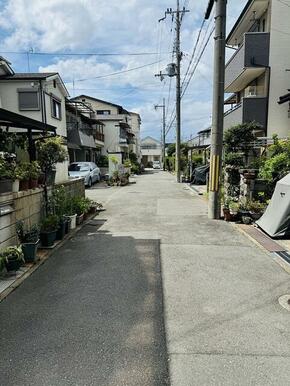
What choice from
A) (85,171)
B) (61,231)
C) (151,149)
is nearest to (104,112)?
(85,171)

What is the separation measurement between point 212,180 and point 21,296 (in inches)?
244

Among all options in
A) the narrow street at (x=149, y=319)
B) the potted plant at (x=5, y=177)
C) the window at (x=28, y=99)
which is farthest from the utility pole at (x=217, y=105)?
the window at (x=28, y=99)

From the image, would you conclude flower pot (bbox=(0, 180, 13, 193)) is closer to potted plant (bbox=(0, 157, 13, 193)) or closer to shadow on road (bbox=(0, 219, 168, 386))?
potted plant (bbox=(0, 157, 13, 193))

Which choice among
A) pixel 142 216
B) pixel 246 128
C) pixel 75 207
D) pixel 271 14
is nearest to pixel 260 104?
pixel 271 14

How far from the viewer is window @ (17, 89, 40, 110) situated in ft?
55.9

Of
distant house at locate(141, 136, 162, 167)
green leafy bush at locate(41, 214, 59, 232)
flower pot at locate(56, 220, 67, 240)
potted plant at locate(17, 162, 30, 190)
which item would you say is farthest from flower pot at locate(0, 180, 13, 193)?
distant house at locate(141, 136, 162, 167)

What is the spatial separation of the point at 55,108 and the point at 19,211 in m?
15.2

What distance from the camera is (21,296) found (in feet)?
12.8

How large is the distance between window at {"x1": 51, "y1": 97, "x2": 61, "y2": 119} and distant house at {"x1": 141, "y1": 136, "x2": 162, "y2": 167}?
60871mm

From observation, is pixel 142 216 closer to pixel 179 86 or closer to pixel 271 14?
pixel 271 14

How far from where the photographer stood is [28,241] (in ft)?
17.1

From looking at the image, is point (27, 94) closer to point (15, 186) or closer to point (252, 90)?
point (252, 90)

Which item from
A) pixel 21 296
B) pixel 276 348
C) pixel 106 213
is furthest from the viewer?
pixel 106 213

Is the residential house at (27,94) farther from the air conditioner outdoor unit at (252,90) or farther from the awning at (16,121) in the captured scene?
the awning at (16,121)
